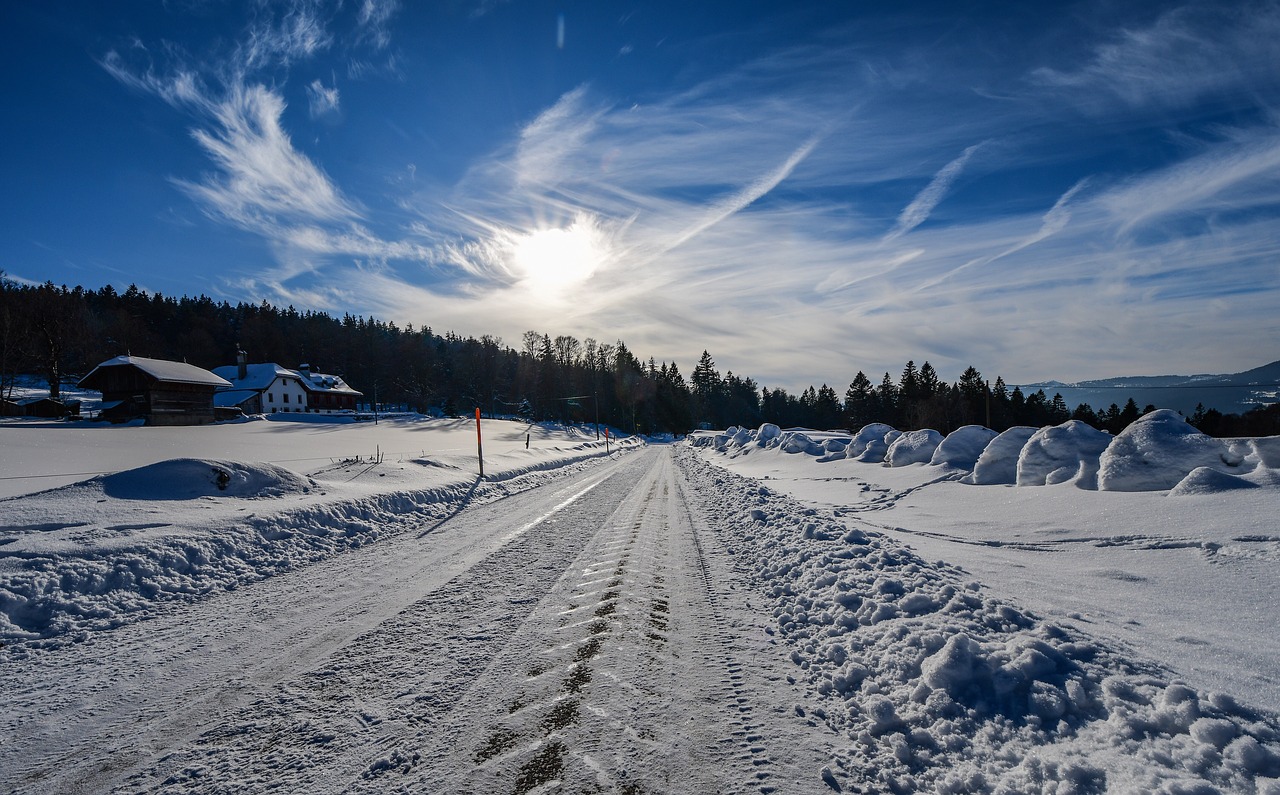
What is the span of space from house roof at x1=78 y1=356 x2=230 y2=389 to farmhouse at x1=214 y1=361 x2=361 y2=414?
1456cm

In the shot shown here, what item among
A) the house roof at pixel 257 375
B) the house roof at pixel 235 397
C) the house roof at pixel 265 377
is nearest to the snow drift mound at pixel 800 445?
the house roof at pixel 265 377

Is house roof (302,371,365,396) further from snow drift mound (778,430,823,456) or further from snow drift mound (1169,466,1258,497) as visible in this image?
snow drift mound (1169,466,1258,497)

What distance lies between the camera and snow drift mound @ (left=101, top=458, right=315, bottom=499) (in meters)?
10.3

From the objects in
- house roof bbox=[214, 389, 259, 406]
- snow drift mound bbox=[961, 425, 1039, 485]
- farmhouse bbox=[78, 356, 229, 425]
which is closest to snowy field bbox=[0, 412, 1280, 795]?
snow drift mound bbox=[961, 425, 1039, 485]

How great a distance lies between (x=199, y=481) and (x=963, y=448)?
1920 centimetres

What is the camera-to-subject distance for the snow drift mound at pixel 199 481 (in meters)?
10.3

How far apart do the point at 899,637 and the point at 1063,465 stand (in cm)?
866

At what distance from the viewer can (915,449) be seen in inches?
656

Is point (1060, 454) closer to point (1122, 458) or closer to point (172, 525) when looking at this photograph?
point (1122, 458)

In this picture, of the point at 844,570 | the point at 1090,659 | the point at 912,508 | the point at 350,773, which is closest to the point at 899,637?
the point at 1090,659

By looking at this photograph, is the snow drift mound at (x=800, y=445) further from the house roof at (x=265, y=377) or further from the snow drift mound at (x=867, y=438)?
the house roof at (x=265, y=377)

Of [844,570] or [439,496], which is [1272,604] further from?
[439,496]

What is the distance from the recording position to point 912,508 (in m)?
11.0

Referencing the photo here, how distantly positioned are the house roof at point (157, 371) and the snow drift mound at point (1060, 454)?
51946 millimetres
